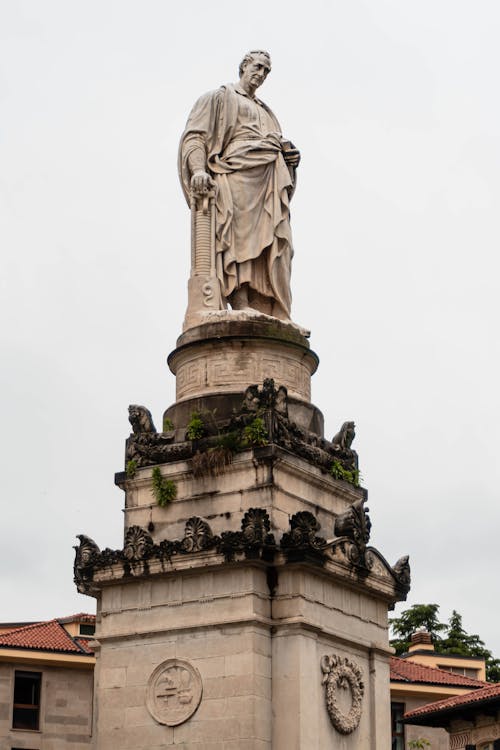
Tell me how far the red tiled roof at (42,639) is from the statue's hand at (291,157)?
25618mm

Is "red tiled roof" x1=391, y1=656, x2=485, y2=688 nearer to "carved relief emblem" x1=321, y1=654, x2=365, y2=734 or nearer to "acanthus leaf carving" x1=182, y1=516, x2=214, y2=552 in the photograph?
"carved relief emblem" x1=321, y1=654, x2=365, y2=734

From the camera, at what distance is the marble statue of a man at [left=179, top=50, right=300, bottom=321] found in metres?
23.8

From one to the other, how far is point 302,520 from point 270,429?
1.48 m

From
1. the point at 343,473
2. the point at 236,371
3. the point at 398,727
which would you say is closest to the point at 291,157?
the point at 236,371

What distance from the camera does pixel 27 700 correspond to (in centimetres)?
4659

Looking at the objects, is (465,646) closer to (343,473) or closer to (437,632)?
(437,632)

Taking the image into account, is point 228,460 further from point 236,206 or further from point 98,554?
point 236,206

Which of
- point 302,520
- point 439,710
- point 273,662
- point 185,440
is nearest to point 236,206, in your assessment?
point 185,440

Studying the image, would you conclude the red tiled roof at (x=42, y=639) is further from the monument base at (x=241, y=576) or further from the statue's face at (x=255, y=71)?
the statue's face at (x=255, y=71)

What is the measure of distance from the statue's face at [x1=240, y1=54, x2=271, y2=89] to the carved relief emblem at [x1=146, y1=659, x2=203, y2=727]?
9957 mm

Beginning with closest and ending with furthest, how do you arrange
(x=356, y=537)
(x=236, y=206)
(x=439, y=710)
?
(x=356, y=537)
(x=236, y=206)
(x=439, y=710)

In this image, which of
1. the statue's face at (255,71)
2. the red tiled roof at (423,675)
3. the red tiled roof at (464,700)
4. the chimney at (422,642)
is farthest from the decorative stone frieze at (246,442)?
the chimney at (422,642)

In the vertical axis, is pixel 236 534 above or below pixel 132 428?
below

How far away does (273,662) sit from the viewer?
20641mm
